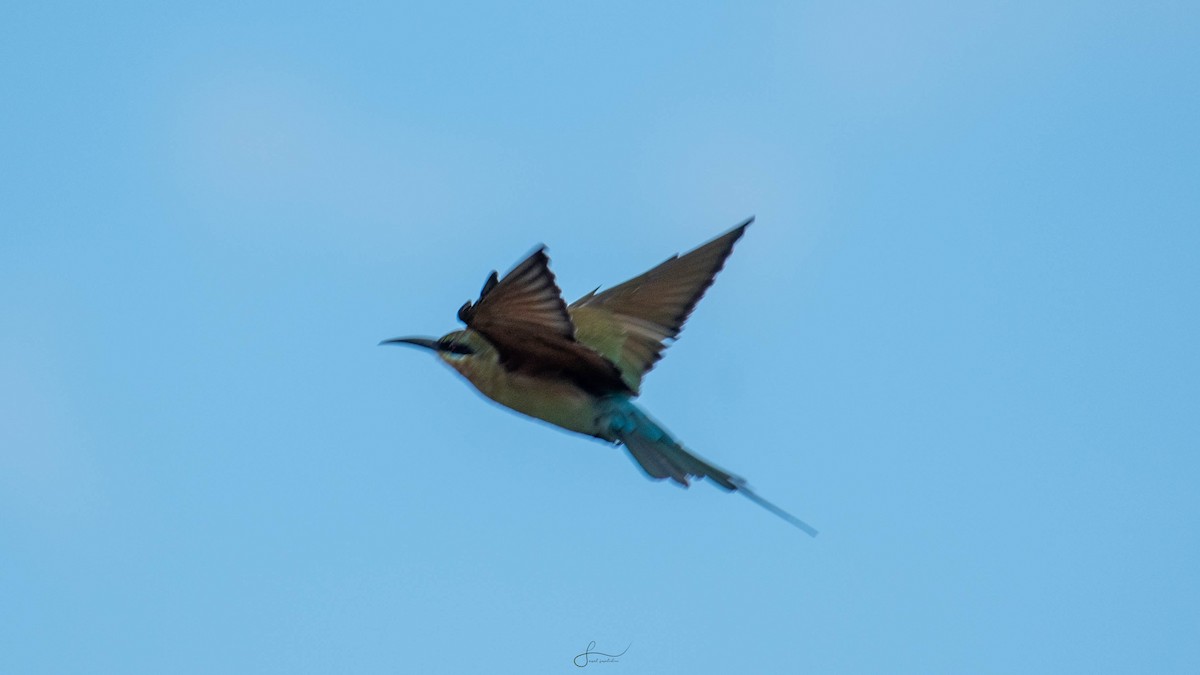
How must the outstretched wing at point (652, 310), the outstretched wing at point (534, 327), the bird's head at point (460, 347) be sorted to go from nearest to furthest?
1. the outstretched wing at point (534, 327)
2. the bird's head at point (460, 347)
3. the outstretched wing at point (652, 310)

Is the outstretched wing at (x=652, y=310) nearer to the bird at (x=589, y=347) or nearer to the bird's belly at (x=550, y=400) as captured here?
the bird at (x=589, y=347)

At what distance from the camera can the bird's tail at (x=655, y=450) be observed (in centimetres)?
469

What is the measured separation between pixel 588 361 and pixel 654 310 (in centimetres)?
81

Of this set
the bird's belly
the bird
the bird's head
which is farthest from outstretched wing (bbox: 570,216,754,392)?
the bird's head

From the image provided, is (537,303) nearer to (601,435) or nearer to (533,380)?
(533,380)

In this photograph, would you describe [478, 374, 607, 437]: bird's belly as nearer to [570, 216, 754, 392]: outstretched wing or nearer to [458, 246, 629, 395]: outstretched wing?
[458, 246, 629, 395]: outstretched wing

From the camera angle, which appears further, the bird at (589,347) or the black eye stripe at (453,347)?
the black eye stripe at (453,347)

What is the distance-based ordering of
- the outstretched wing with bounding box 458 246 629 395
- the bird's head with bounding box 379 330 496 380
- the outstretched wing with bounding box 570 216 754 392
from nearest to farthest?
1. the outstretched wing with bounding box 458 246 629 395
2. the bird's head with bounding box 379 330 496 380
3. the outstretched wing with bounding box 570 216 754 392

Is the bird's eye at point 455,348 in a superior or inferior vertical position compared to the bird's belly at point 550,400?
superior

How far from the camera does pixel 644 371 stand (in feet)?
17.5

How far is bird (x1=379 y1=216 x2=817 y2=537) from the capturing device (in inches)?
172

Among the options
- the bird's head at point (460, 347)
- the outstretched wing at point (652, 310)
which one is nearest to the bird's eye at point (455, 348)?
the bird's head at point (460, 347)

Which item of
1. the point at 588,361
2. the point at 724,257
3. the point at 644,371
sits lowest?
the point at 588,361

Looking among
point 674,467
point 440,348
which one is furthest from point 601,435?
point 440,348
